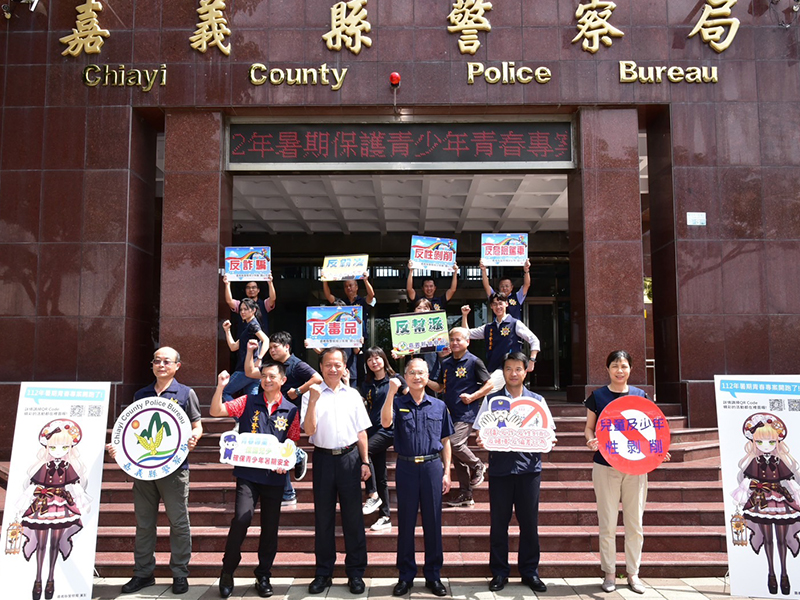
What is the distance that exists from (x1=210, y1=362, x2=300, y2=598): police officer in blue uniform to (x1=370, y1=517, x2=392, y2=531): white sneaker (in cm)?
111

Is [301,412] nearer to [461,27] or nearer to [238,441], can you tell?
[238,441]

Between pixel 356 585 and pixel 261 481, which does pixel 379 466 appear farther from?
pixel 261 481

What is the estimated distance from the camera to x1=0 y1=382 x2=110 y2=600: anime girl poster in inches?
180

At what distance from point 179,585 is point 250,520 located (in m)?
0.72

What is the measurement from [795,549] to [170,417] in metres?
4.55

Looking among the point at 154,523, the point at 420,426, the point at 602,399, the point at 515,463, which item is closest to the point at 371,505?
the point at 420,426

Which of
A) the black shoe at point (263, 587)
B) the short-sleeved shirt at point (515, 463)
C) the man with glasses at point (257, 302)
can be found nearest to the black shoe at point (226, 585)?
the black shoe at point (263, 587)

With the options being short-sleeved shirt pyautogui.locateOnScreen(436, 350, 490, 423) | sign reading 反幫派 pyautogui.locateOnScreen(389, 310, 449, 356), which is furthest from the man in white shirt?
sign reading 反幫派 pyautogui.locateOnScreen(389, 310, 449, 356)

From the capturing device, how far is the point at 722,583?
5.14 meters

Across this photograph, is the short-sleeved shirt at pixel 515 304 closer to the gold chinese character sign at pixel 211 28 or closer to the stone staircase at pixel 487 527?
the stone staircase at pixel 487 527

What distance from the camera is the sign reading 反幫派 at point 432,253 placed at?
7641 millimetres

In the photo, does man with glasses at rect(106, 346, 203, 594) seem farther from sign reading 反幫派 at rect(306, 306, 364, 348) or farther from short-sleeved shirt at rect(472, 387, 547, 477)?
short-sleeved shirt at rect(472, 387, 547, 477)

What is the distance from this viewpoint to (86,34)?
27.8 feet

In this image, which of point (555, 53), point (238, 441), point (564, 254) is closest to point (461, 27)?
point (555, 53)
